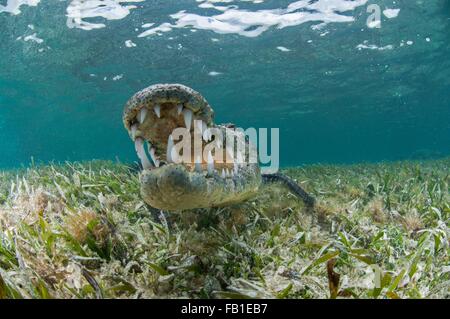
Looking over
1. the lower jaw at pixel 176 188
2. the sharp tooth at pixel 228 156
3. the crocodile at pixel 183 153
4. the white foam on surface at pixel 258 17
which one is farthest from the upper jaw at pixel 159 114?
the white foam on surface at pixel 258 17

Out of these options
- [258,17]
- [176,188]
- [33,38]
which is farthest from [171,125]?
[33,38]

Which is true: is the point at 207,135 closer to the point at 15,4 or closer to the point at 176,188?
the point at 176,188

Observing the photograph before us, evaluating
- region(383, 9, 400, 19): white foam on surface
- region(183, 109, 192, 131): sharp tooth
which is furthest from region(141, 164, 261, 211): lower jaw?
region(383, 9, 400, 19): white foam on surface

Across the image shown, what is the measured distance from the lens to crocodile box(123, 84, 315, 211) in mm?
2354

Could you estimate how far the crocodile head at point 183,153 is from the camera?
235cm

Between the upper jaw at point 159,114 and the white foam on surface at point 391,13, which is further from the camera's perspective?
the white foam on surface at point 391,13

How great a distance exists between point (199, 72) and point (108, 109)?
50.9 ft

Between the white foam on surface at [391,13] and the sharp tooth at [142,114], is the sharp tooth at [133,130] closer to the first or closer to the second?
the sharp tooth at [142,114]

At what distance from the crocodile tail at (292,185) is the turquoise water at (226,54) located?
23.5 ft

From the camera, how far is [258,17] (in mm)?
16094

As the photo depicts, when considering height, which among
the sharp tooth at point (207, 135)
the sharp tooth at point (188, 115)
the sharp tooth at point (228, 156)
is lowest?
the sharp tooth at point (228, 156)

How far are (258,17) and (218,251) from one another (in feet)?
50.1

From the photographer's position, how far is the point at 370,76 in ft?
90.0

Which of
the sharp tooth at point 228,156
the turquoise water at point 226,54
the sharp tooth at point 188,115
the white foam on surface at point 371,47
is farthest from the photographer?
the white foam on surface at point 371,47
